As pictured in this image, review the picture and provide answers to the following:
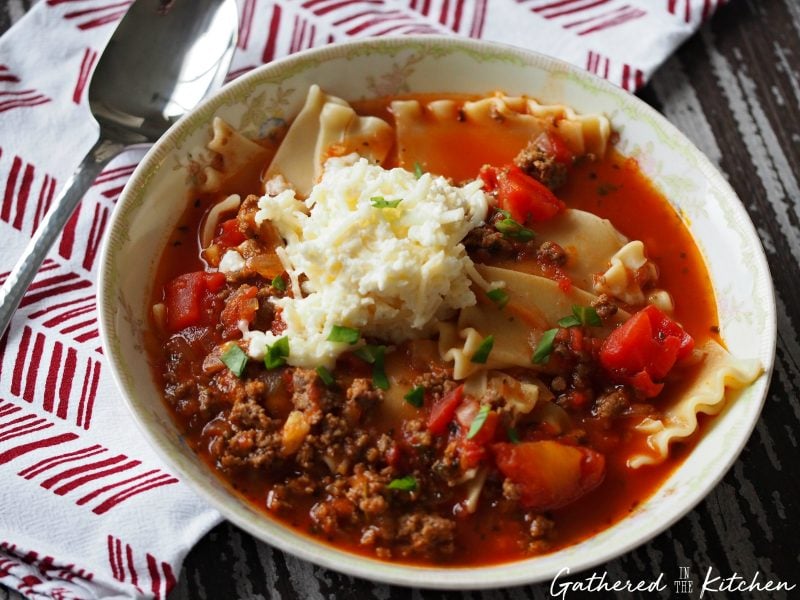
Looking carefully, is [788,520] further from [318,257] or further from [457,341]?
[318,257]

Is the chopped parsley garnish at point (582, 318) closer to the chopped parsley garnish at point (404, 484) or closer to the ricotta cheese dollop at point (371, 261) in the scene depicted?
the ricotta cheese dollop at point (371, 261)

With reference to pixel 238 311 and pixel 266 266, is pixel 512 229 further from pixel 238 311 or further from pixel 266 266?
pixel 238 311

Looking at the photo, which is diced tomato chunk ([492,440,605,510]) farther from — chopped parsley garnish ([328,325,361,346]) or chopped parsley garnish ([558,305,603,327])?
chopped parsley garnish ([328,325,361,346])

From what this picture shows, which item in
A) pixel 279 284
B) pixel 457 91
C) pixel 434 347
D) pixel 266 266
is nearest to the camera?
pixel 434 347

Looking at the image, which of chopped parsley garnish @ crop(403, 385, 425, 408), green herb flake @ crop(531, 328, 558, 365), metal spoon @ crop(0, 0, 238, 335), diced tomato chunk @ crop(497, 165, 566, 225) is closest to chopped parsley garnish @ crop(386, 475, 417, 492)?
chopped parsley garnish @ crop(403, 385, 425, 408)

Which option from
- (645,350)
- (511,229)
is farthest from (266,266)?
(645,350)

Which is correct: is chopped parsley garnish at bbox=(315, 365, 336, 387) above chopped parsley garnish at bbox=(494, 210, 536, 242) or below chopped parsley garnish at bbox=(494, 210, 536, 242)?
below
